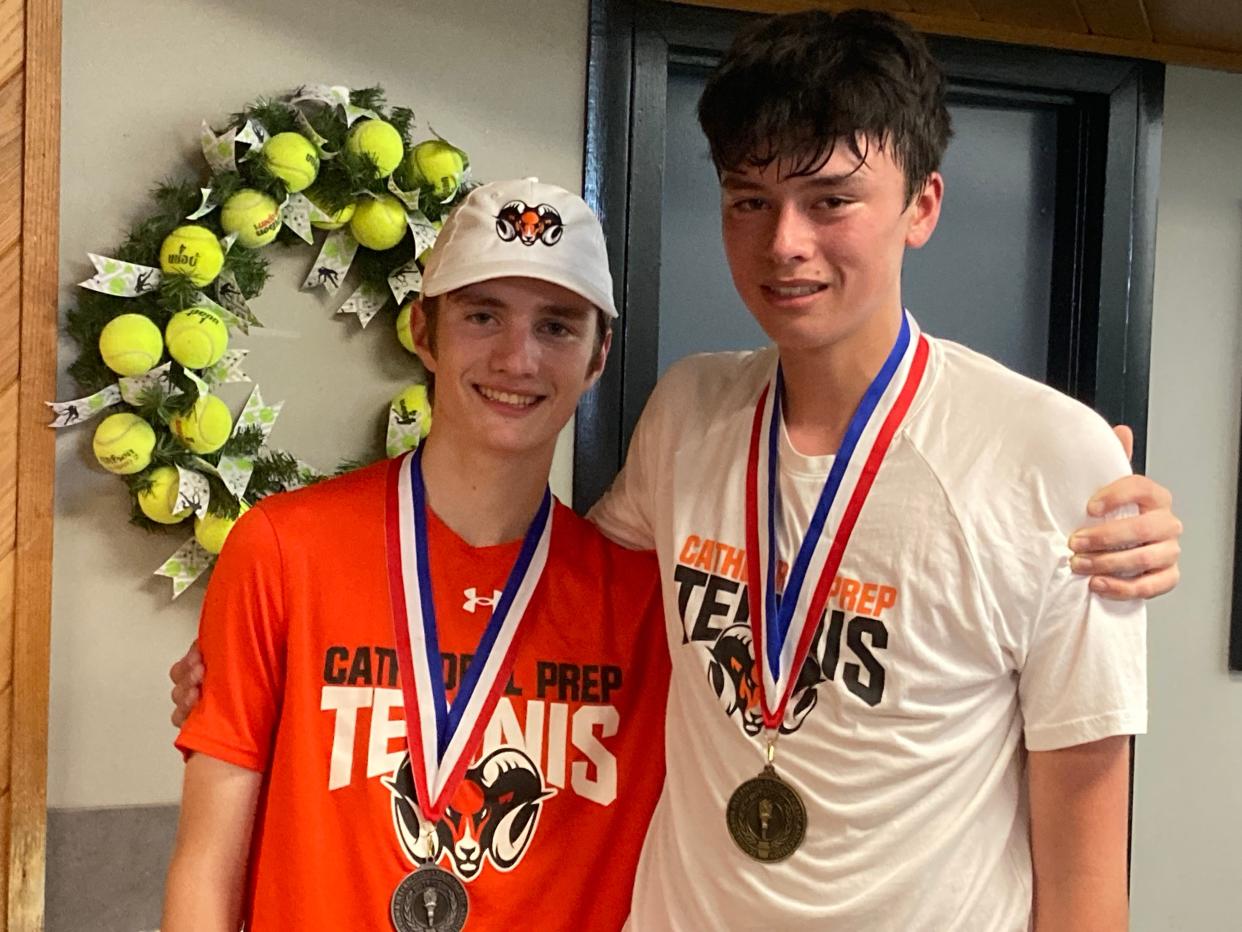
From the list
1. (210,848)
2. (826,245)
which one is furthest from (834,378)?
(210,848)

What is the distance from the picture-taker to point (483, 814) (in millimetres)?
1374

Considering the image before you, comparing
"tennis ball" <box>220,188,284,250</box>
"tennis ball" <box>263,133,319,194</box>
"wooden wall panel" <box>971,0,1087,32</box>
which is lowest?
"tennis ball" <box>220,188,284,250</box>

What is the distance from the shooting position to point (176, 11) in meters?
2.04

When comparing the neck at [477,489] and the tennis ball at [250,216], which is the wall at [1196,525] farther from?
the tennis ball at [250,216]

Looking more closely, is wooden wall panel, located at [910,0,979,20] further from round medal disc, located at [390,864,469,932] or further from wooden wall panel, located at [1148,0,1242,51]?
round medal disc, located at [390,864,469,932]

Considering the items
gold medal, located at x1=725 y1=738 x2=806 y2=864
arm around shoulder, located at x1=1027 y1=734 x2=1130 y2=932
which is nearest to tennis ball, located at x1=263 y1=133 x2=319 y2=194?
gold medal, located at x1=725 y1=738 x2=806 y2=864

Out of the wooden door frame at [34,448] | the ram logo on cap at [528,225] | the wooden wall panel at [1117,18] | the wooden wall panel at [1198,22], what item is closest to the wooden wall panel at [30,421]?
the wooden door frame at [34,448]

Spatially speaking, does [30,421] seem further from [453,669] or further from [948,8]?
[948,8]

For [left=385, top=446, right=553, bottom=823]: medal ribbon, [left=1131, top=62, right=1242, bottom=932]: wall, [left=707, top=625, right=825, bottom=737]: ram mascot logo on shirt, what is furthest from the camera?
[left=1131, top=62, right=1242, bottom=932]: wall

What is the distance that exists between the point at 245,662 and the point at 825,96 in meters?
0.88

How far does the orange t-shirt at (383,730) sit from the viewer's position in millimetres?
1338

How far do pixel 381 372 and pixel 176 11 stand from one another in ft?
2.28

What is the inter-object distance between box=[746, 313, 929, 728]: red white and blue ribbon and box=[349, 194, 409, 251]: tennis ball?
1018mm

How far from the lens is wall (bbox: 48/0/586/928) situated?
6.61ft
